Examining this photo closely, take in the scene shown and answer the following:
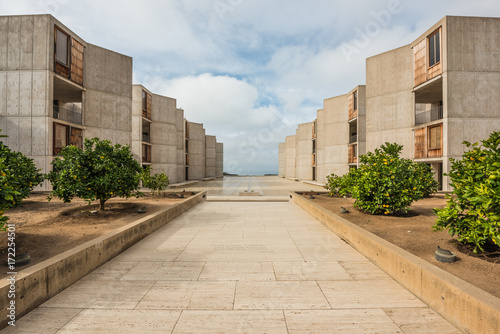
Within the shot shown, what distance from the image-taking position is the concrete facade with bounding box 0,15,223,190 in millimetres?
16703

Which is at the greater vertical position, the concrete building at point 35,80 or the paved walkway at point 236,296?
the concrete building at point 35,80

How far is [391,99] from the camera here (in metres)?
21.6

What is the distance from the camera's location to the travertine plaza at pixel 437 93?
675 inches

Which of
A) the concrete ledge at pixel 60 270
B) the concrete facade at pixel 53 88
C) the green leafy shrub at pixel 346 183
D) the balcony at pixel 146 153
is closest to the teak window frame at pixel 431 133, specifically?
the green leafy shrub at pixel 346 183

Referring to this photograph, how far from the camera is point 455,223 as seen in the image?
4.45 m

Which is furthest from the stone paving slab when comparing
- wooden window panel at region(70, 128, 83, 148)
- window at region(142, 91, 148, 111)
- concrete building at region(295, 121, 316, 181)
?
concrete building at region(295, 121, 316, 181)

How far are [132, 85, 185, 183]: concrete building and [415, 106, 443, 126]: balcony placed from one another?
1075 inches

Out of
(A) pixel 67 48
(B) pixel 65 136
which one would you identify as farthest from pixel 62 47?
(B) pixel 65 136

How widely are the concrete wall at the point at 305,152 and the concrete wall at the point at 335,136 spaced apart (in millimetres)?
10936

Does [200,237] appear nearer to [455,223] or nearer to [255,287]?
[255,287]

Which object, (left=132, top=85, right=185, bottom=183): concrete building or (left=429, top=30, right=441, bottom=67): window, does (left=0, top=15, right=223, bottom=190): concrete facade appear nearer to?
(left=132, top=85, right=185, bottom=183): concrete building

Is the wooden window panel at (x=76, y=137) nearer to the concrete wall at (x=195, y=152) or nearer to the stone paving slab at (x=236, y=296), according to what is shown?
the stone paving slab at (x=236, y=296)

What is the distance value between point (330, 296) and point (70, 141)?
2229 centimetres

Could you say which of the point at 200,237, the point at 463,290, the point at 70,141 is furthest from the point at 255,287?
the point at 70,141
